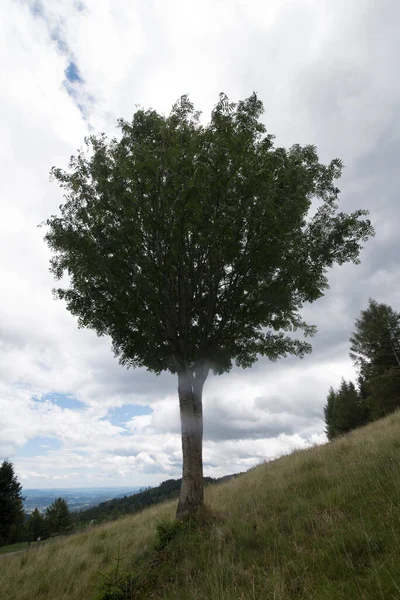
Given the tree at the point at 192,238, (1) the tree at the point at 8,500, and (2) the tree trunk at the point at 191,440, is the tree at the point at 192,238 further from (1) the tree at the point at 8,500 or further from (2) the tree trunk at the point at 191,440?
(1) the tree at the point at 8,500

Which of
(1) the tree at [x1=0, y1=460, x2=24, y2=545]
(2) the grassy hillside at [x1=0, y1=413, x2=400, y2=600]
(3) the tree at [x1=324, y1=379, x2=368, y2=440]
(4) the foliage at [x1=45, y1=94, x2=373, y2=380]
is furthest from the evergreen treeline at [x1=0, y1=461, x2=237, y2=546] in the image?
(4) the foliage at [x1=45, y1=94, x2=373, y2=380]

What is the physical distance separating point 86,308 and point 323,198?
8849 millimetres

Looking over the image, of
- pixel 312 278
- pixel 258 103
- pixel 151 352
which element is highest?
pixel 258 103

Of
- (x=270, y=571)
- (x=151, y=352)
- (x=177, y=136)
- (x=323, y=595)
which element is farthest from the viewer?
(x=151, y=352)

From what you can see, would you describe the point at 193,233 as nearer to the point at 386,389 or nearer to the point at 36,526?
the point at 386,389

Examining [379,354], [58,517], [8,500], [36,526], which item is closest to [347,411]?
[379,354]

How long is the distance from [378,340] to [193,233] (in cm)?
2982

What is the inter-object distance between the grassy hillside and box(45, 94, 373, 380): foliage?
477cm

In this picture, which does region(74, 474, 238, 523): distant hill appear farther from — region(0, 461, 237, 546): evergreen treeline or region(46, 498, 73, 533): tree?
region(46, 498, 73, 533): tree

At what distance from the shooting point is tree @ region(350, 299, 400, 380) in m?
31.6

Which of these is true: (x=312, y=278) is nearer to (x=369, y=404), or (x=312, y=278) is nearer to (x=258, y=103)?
(x=258, y=103)

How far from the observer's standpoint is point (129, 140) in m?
10.9

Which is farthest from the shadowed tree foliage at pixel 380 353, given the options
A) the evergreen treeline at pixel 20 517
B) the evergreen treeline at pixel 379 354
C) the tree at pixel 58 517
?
the tree at pixel 58 517

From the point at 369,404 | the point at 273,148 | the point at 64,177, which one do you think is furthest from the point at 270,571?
the point at 369,404
